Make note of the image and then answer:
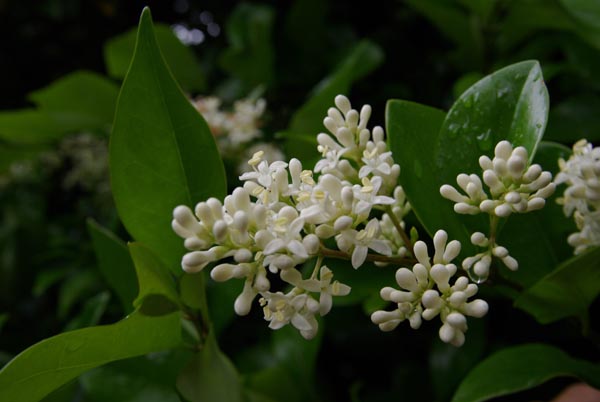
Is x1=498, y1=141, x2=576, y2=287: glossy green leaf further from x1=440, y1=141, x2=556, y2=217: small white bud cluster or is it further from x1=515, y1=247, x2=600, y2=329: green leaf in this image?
x1=440, y1=141, x2=556, y2=217: small white bud cluster

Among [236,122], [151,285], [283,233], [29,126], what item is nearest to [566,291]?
[283,233]

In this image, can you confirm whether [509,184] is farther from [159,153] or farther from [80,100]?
[80,100]

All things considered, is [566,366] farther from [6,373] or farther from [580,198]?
[6,373]

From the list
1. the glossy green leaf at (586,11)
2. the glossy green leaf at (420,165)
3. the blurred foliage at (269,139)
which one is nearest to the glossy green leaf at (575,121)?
→ the blurred foliage at (269,139)

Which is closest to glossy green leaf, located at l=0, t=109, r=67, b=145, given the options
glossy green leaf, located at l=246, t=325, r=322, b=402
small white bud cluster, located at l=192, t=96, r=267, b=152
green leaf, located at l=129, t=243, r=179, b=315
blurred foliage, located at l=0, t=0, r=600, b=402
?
blurred foliage, located at l=0, t=0, r=600, b=402

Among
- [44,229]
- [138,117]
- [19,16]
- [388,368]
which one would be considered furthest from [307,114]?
[19,16]

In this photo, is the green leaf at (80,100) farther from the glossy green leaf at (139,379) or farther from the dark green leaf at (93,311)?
the glossy green leaf at (139,379)
